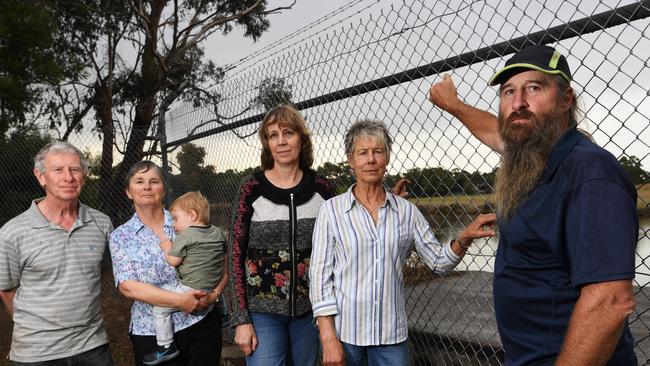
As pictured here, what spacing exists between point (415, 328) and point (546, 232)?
1.83m

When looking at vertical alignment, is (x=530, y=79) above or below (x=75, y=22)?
below

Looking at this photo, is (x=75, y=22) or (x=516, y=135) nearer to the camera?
(x=516, y=135)

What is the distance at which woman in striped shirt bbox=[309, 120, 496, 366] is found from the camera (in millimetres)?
2318

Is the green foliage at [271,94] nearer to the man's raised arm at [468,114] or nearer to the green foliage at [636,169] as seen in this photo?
the man's raised arm at [468,114]

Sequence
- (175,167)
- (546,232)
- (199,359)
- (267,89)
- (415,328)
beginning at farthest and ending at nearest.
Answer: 1. (175,167)
2. (267,89)
3. (415,328)
4. (199,359)
5. (546,232)

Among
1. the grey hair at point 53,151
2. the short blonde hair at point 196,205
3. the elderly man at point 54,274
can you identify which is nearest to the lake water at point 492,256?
the short blonde hair at point 196,205

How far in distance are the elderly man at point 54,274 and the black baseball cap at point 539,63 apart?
2256mm

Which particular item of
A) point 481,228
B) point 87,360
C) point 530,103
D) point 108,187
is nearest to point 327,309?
point 481,228

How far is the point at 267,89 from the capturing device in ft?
13.1

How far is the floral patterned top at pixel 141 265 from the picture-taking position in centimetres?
282

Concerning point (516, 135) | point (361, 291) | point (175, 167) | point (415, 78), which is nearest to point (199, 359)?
point (361, 291)

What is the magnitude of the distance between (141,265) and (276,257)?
0.75 metres

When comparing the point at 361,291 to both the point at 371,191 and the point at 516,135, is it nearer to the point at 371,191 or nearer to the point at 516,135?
the point at 371,191

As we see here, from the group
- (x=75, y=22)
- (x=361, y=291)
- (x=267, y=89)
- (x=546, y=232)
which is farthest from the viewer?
(x=75, y=22)
